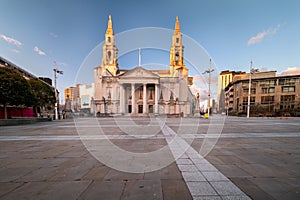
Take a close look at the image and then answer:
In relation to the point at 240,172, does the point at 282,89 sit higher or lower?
higher

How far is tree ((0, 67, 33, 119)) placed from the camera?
17125 millimetres

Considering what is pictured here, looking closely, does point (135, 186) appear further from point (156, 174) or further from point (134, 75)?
point (134, 75)

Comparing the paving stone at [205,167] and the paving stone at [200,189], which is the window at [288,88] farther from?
the paving stone at [200,189]

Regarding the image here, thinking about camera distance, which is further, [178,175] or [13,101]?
[13,101]

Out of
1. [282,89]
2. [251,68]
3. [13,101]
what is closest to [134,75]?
[13,101]

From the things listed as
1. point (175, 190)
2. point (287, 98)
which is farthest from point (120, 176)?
point (287, 98)

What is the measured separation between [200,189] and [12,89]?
2532 cm

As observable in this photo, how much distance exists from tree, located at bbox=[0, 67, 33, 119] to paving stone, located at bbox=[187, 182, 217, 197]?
24.7 metres

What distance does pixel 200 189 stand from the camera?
292cm

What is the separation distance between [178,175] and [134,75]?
146ft

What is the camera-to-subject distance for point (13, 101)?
17891 millimetres

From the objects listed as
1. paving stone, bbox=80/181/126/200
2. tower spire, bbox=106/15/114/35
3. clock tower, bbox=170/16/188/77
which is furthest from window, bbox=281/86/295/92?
tower spire, bbox=106/15/114/35

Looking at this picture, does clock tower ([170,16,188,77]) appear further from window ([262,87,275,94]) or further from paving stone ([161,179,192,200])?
paving stone ([161,179,192,200])

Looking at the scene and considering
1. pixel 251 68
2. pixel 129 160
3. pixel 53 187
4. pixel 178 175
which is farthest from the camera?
pixel 251 68
